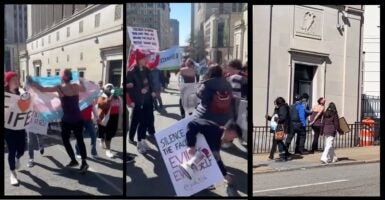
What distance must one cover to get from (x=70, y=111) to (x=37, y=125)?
17.6 inches

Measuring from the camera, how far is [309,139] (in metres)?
6.07

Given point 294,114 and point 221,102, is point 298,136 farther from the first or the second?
point 221,102

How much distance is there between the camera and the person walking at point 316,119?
238 inches

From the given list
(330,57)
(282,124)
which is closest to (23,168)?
(282,124)

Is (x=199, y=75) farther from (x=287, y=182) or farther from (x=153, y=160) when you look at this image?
(x=287, y=182)

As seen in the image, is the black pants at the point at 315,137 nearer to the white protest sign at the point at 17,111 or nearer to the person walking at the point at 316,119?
the person walking at the point at 316,119

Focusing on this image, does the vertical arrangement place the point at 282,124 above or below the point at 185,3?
below

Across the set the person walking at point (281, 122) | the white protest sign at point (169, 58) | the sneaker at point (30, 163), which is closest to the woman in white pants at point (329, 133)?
the person walking at point (281, 122)

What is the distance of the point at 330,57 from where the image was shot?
6125 millimetres

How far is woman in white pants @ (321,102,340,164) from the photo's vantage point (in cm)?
607

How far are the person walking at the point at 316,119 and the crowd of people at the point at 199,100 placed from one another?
1.07 meters

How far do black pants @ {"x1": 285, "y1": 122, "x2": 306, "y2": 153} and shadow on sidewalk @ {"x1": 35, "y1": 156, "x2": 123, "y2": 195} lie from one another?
7.58ft

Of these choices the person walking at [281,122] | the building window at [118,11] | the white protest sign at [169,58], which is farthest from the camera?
the person walking at [281,122]

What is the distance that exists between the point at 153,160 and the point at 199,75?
4.06 ft
